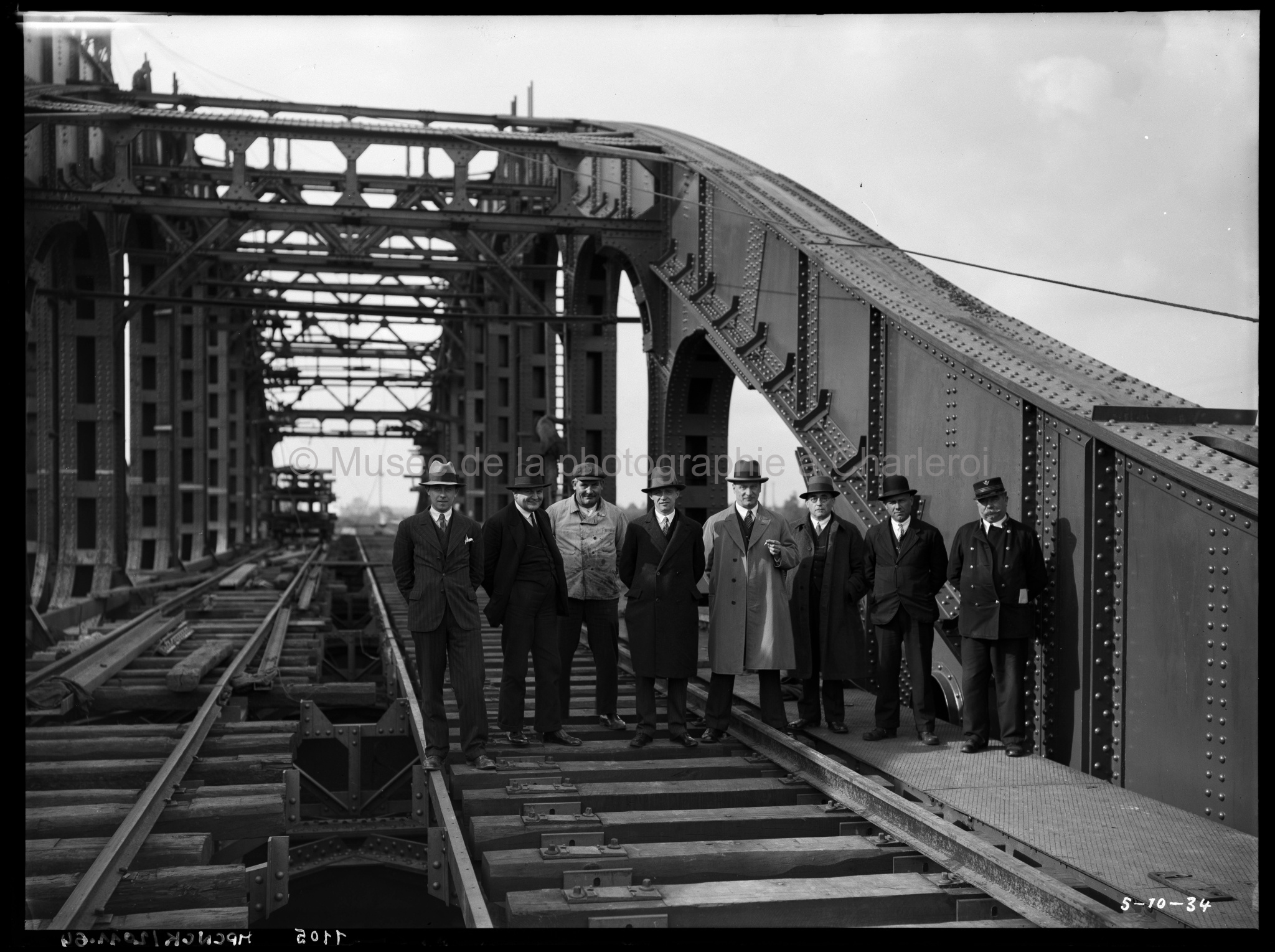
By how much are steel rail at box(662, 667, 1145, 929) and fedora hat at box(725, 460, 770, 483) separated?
1663 millimetres

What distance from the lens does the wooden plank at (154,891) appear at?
5.08 m

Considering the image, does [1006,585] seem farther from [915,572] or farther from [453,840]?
[453,840]

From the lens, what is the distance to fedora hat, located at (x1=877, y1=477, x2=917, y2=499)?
7570mm

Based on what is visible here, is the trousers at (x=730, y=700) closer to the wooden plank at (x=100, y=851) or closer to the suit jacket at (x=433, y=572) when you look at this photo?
the suit jacket at (x=433, y=572)

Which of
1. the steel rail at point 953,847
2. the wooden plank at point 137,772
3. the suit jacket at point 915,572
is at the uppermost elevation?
the suit jacket at point 915,572

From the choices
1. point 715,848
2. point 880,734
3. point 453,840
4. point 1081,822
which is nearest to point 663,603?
point 880,734

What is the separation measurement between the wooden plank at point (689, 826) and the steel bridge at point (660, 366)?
1643mm

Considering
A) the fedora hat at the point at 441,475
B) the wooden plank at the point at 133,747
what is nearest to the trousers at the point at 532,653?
the fedora hat at the point at 441,475

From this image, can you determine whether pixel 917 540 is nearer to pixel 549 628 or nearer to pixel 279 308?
pixel 549 628

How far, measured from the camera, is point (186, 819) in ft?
20.8

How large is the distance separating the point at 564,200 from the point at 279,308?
15.3 feet

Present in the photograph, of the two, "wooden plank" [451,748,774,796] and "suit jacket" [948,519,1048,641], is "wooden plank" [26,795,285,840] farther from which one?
"suit jacket" [948,519,1048,641]

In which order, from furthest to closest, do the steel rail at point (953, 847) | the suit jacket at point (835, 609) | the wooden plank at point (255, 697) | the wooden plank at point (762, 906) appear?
the wooden plank at point (255, 697), the suit jacket at point (835, 609), the wooden plank at point (762, 906), the steel rail at point (953, 847)

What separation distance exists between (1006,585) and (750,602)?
173 centimetres
